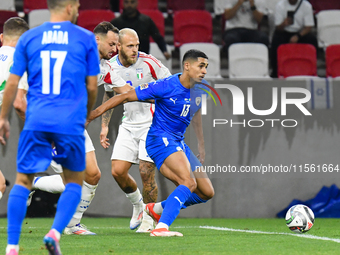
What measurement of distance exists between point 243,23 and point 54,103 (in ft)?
22.6

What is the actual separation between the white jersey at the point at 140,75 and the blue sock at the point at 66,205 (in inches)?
109

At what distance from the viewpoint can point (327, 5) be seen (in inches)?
431

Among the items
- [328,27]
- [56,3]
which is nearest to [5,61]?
[56,3]

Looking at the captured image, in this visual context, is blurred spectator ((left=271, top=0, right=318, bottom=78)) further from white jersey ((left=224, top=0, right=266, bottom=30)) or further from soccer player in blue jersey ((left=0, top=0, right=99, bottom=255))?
soccer player in blue jersey ((left=0, top=0, right=99, bottom=255))

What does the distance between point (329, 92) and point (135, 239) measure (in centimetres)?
416

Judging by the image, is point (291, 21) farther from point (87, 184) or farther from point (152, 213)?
point (87, 184)

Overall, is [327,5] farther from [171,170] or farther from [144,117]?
[171,170]

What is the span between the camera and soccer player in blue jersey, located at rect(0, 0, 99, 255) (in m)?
3.28

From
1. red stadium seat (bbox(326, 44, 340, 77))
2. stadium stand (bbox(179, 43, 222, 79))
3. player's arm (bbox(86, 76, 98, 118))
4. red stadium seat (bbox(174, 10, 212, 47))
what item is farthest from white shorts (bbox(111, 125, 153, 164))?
red stadium seat (bbox(326, 44, 340, 77))

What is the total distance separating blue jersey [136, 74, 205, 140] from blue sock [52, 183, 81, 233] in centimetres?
172

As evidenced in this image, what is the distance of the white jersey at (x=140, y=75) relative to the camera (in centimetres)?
608

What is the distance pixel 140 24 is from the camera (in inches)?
334

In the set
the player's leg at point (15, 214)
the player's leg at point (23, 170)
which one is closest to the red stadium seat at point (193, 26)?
the player's leg at point (23, 170)

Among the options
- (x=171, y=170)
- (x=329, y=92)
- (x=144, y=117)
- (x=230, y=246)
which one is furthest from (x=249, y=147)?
(x=230, y=246)
